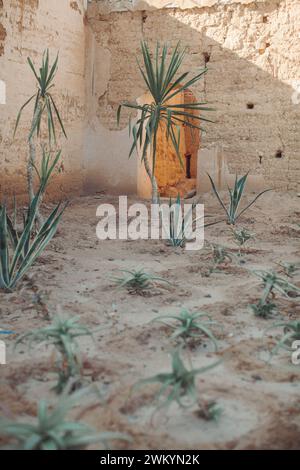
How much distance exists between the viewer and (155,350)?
2068 mm

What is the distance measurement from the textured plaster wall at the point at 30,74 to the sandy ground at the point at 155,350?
1983 mm

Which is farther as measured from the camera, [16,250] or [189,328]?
[16,250]

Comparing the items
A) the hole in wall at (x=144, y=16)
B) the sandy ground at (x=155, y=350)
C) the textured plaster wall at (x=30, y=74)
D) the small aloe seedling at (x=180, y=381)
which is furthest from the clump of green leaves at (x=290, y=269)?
the hole in wall at (x=144, y=16)

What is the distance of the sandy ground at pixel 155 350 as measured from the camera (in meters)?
1.54

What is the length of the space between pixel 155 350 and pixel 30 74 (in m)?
4.47

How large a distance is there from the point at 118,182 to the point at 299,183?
247cm

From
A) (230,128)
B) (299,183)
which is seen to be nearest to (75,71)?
(230,128)

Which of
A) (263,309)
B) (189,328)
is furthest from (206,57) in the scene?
(189,328)

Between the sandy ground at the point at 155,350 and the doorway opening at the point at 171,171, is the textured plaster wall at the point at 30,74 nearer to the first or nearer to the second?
the doorway opening at the point at 171,171

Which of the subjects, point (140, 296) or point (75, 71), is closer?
point (140, 296)

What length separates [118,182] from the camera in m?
6.95

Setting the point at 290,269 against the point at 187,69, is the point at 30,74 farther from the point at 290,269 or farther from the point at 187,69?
the point at 290,269

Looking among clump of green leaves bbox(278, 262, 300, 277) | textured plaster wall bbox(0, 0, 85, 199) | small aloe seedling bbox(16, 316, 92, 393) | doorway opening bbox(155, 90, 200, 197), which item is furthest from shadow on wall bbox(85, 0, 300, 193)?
small aloe seedling bbox(16, 316, 92, 393)
